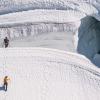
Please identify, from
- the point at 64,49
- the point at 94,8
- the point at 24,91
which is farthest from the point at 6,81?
the point at 94,8

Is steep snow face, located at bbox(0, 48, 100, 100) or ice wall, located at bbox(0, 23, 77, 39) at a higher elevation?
ice wall, located at bbox(0, 23, 77, 39)

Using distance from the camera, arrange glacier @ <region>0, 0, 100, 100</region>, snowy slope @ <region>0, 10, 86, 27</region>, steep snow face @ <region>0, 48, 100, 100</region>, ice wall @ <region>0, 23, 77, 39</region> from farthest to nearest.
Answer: snowy slope @ <region>0, 10, 86, 27</region> < ice wall @ <region>0, 23, 77, 39</region> < glacier @ <region>0, 0, 100, 100</region> < steep snow face @ <region>0, 48, 100, 100</region>

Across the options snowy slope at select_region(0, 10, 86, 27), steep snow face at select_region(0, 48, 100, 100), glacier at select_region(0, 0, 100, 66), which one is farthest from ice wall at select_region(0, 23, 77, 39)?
steep snow face at select_region(0, 48, 100, 100)

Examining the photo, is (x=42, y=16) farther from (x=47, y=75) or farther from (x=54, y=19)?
(x=47, y=75)

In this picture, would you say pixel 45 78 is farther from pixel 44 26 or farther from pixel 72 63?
pixel 44 26

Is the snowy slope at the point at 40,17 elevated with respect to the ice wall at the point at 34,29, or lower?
elevated

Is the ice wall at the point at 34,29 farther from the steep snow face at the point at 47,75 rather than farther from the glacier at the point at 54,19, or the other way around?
the steep snow face at the point at 47,75

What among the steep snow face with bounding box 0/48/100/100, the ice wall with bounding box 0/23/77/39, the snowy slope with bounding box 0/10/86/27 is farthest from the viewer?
the snowy slope with bounding box 0/10/86/27

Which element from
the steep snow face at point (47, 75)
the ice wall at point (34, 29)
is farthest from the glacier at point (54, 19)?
the steep snow face at point (47, 75)

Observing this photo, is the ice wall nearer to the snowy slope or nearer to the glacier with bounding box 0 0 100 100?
the glacier with bounding box 0 0 100 100
